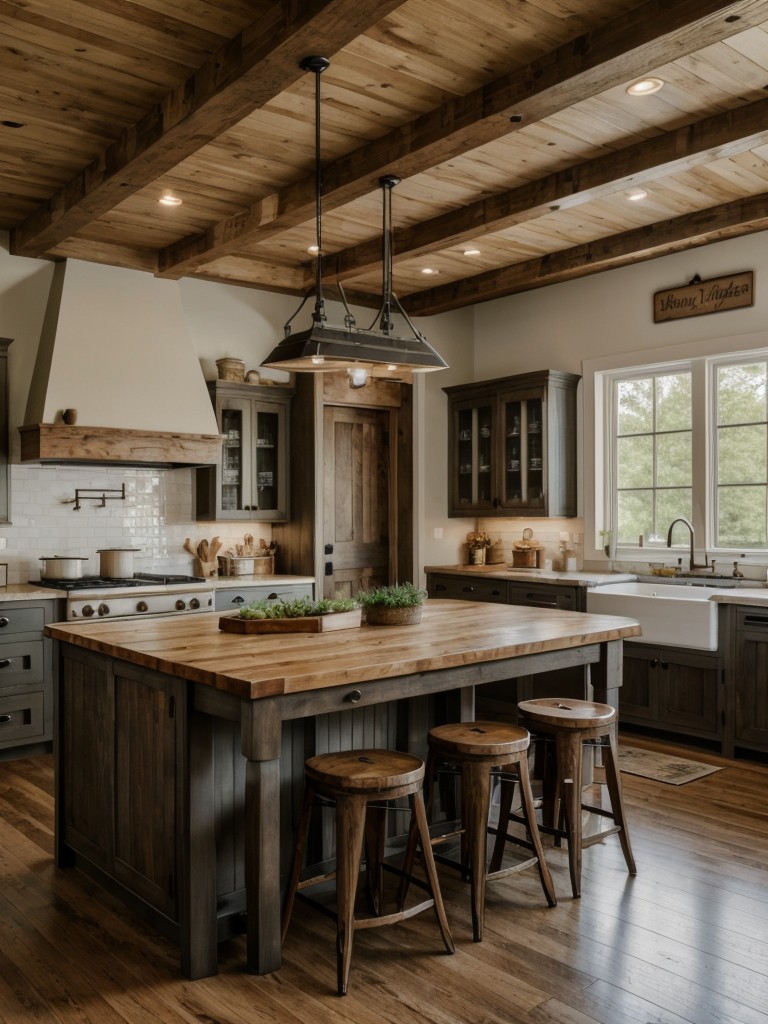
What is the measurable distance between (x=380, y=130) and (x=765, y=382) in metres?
3.20

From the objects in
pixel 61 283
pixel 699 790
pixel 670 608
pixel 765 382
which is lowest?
pixel 699 790

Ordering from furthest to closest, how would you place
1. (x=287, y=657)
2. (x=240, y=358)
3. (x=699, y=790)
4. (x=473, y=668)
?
(x=240, y=358)
(x=699, y=790)
(x=473, y=668)
(x=287, y=657)

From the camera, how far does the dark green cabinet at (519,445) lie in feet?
21.6

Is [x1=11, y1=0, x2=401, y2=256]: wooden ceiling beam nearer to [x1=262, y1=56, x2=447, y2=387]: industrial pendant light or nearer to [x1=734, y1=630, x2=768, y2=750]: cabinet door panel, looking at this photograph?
[x1=262, y1=56, x2=447, y2=387]: industrial pendant light

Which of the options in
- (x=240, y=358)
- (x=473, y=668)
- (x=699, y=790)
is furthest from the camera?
(x=240, y=358)

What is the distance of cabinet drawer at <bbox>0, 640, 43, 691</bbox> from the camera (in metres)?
5.02

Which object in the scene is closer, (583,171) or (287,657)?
(287,657)

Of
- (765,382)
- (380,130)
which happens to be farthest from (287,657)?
(765,382)

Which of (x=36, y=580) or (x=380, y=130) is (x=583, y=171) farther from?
(x=36, y=580)

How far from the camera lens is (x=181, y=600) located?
223 inches

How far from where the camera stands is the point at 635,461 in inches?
257

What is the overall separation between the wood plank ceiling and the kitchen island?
2.16 m

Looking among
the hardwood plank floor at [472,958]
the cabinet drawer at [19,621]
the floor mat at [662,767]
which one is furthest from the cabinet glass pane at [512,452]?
the cabinet drawer at [19,621]

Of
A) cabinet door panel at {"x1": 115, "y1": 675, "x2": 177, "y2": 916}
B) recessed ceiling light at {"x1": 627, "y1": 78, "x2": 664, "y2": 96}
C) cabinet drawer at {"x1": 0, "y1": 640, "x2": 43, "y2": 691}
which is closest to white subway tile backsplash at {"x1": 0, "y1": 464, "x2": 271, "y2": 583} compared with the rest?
cabinet drawer at {"x1": 0, "y1": 640, "x2": 43, "y2": 691}
